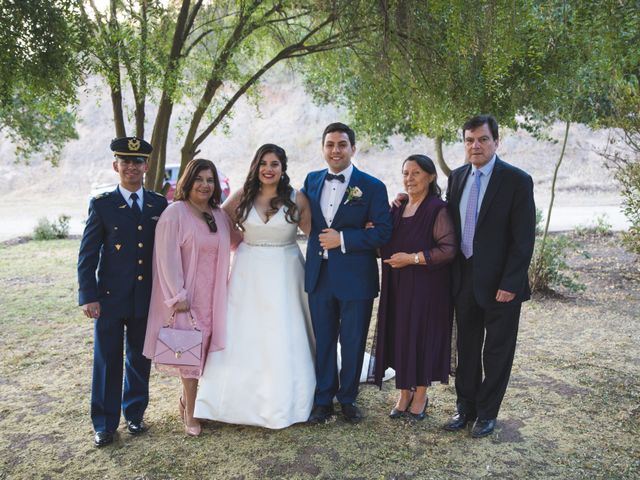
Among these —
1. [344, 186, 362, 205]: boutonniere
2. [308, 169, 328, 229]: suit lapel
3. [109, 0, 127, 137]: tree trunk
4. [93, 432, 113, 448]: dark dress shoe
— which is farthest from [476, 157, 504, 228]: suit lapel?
[109, 0, 127, 137]: tree trunk

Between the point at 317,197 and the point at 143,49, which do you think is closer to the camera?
the point at 317,197

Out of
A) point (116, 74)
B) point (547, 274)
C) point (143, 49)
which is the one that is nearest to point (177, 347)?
point (116, 74)

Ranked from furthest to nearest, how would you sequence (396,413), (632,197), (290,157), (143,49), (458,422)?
(290,157)
(632,197)
(143,49)
(396,413)
(458,422)

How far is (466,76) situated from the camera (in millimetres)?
5883

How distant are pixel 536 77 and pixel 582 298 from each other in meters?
4.08

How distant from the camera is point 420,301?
442 centimetres

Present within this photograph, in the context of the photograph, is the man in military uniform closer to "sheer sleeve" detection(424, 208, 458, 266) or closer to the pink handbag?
the pink handbag

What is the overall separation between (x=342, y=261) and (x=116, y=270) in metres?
1.63

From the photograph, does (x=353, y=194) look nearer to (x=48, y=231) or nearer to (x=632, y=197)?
(x=632, y=197)

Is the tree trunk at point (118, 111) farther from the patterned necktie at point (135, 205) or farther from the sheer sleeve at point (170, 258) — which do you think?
the sheer sleeve at point (170, 258)

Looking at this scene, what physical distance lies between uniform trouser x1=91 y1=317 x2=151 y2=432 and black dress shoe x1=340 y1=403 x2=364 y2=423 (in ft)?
5.08

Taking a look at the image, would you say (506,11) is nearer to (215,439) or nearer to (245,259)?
(245,259)

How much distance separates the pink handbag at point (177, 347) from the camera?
4074 mm

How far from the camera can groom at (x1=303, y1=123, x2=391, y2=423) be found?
443cm
